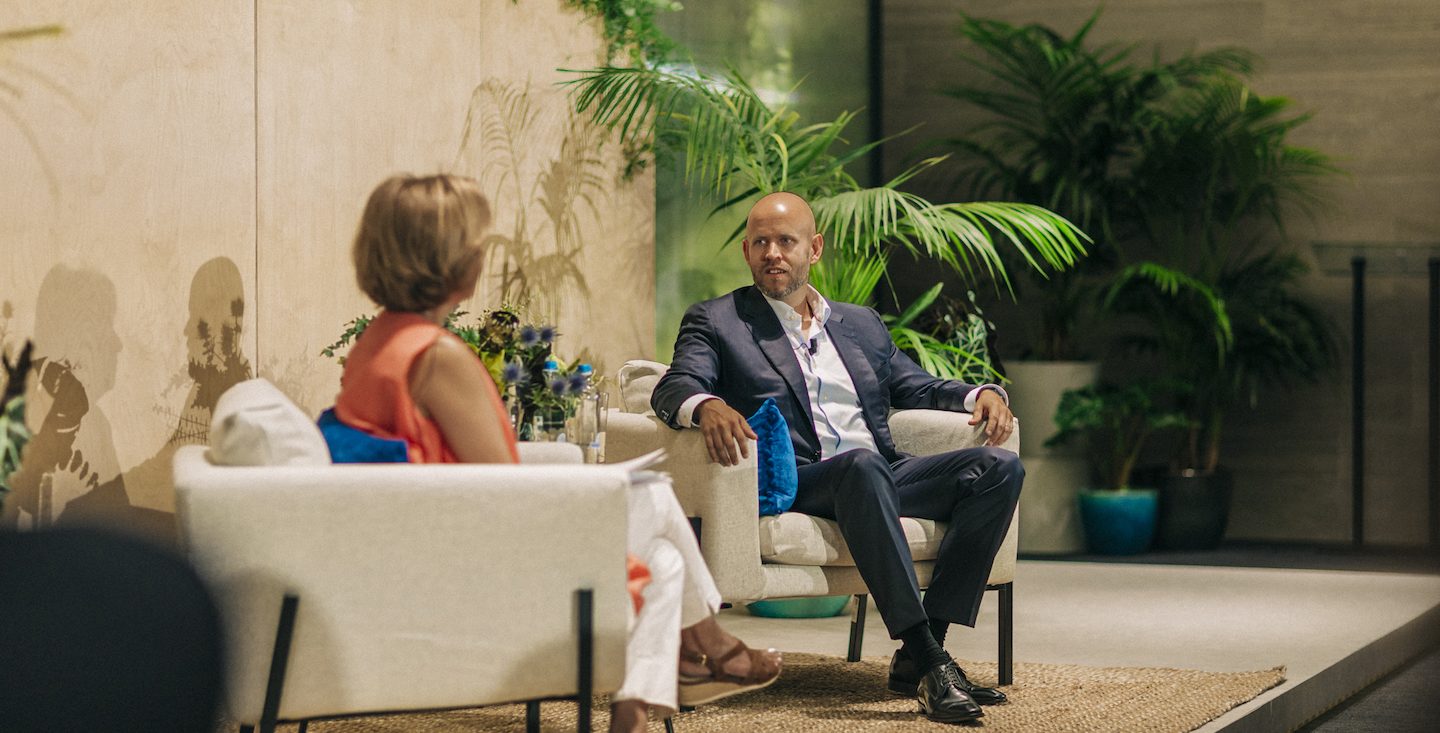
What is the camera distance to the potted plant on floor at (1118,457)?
22.5ft

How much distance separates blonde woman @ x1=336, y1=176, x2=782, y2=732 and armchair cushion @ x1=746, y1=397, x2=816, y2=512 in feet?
3.35

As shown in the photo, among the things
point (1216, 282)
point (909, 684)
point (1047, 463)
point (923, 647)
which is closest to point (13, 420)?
point (923, 647)

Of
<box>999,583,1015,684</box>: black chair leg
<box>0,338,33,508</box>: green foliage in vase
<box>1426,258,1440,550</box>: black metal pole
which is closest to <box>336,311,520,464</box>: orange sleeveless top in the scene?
<box>0,338,33,508</box>: green foliage in vase

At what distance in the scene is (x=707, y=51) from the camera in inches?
229

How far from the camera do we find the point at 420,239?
92.9 inches

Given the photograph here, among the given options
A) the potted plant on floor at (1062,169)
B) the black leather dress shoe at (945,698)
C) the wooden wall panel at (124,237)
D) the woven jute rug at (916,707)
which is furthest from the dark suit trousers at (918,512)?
the potted plant on floor at (1062,169)

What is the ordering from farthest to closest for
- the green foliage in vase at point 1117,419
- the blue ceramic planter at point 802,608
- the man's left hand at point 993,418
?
the green foliage in vase at point 1117,419 < the blue ceramic planter at point 802,608 < the man's left hand at point 993,418

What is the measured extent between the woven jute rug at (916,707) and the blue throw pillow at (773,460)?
44 cm

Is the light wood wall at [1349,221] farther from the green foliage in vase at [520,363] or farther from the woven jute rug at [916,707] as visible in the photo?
the green foliage in vase at [520,363]

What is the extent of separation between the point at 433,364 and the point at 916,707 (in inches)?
62.7

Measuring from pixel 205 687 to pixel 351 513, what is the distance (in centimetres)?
56

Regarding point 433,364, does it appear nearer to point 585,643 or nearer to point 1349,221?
point 585,643

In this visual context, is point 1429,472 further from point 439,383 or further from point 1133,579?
point 439,383

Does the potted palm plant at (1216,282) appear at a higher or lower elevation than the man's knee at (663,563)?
higher
